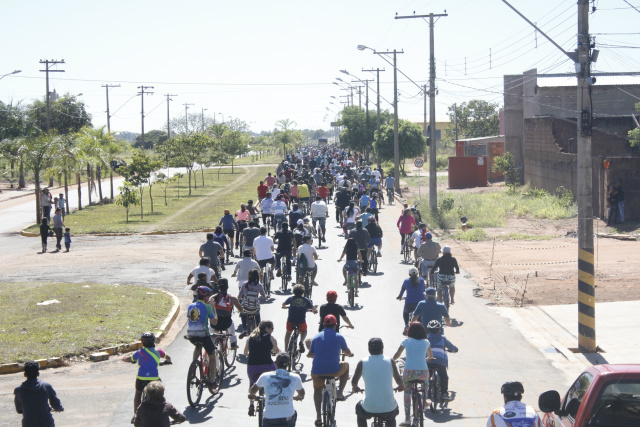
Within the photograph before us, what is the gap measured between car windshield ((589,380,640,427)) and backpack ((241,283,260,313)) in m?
7.57

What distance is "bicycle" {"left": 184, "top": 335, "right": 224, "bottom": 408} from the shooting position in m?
11.0

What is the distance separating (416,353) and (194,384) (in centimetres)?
329

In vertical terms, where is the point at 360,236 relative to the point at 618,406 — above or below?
above

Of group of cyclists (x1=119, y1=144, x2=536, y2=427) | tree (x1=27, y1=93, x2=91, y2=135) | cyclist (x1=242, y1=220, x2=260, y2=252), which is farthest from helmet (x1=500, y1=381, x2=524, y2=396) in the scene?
tree (x1=27, y1=93, x2=91, y2=135)

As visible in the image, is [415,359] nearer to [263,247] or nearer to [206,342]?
[206,342]

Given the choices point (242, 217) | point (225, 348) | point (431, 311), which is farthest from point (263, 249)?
point (242, 217)

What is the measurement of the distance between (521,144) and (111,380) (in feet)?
156

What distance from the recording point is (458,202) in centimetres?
4006

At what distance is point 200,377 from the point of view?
11336mm

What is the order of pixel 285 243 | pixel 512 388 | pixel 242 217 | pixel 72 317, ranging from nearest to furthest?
pixel 512 388, pixel 72 317, pixel 285 243, pixel 242 217

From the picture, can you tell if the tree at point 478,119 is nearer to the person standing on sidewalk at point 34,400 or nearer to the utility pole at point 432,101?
the utility pole at point 432,101

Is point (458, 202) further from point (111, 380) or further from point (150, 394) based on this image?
point (150, 394)

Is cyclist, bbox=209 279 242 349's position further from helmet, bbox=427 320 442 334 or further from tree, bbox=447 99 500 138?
tree, bbox=447 99 500 138

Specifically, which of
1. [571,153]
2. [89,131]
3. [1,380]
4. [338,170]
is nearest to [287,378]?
[1,380]
